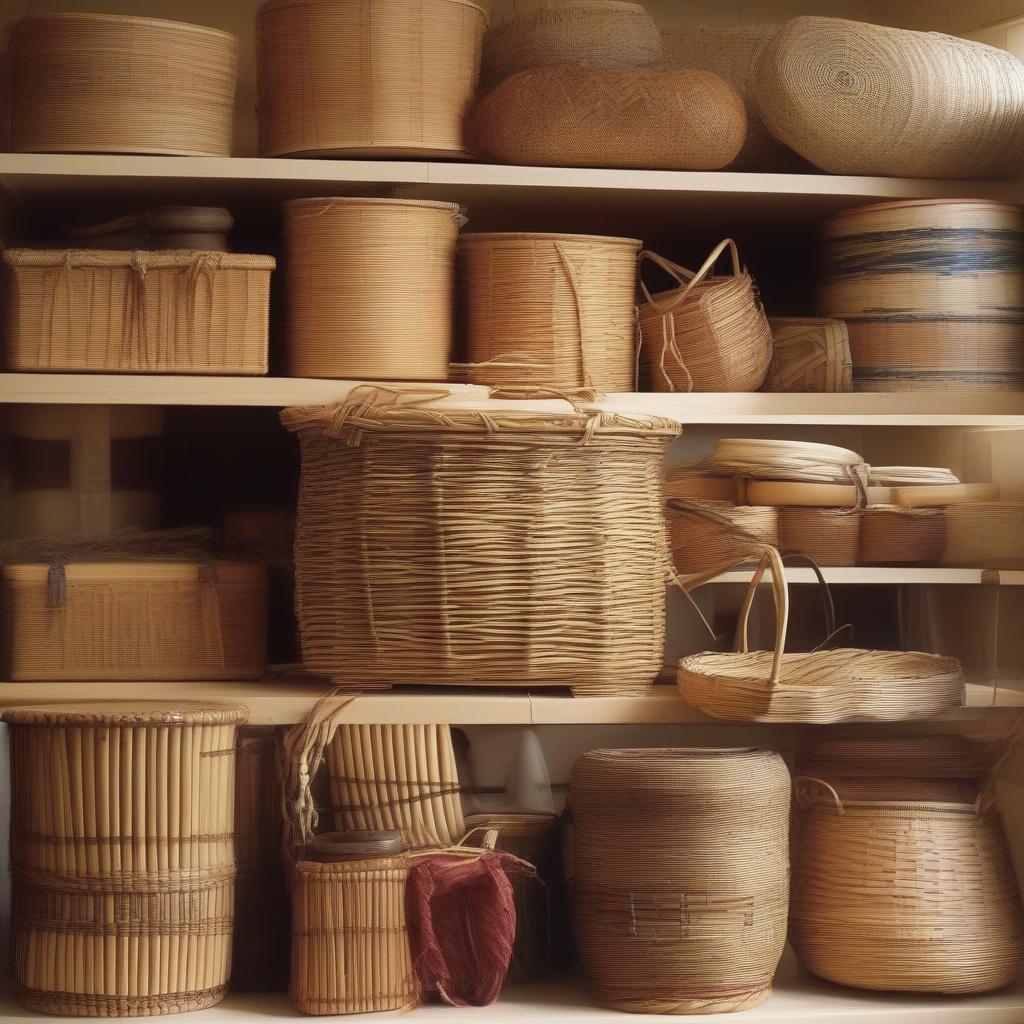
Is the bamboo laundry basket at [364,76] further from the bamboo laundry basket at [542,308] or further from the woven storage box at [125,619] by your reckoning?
→ the woven storage box at [125,619]

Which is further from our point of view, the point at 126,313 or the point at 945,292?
the point at 945,292

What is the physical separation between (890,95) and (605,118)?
502 millimetres

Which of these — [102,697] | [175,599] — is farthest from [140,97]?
[102,697]

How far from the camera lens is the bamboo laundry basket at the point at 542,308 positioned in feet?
8.00

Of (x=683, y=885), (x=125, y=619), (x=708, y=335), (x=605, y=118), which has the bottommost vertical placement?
(x=683, y=885)

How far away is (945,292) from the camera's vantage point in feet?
8.35

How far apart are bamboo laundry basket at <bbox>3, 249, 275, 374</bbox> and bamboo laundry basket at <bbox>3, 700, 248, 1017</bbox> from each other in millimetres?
589

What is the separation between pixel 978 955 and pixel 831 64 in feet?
4.98

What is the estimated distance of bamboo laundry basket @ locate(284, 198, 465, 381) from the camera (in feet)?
7.89

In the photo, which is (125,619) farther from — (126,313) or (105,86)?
(105,86)

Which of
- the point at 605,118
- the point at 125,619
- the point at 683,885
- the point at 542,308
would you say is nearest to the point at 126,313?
the point at 125,619

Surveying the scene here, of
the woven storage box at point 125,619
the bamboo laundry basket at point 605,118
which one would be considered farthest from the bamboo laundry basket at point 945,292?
the woven storage box at point 125,619

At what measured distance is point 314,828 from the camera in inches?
90.8

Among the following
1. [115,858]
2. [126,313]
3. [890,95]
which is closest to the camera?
[115,858]
